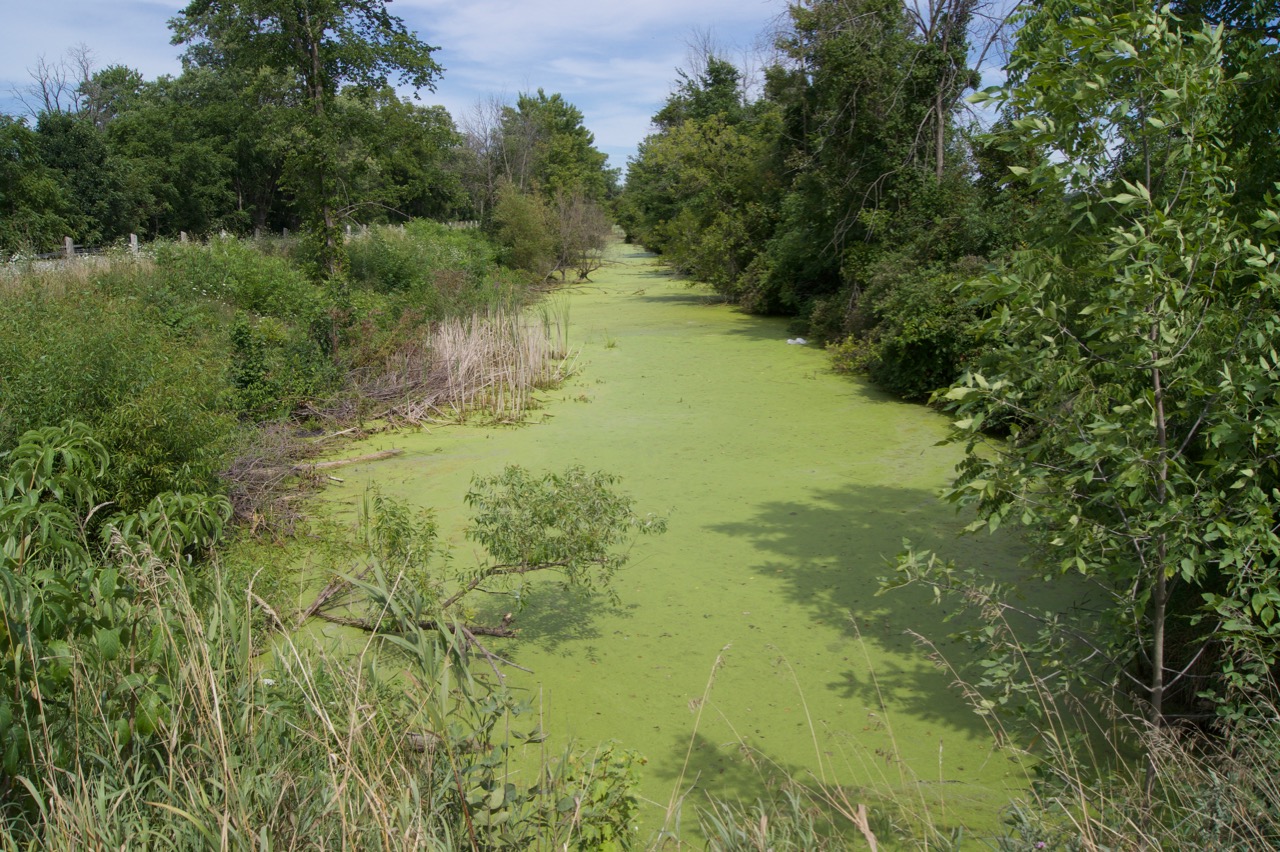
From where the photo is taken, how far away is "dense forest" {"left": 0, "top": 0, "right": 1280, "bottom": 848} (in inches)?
79.4

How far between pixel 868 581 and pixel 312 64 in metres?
10.0

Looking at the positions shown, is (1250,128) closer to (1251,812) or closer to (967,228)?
(1251,812)

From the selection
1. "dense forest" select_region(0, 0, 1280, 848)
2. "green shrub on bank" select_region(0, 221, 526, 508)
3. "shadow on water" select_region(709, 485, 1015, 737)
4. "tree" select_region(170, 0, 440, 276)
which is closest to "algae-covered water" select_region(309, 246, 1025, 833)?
"shadow on water" select_region(709, 485, 1015, 737)

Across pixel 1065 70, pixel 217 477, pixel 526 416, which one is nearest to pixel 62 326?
pixel 217 477

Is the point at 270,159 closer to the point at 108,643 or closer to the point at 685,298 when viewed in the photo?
the point at 685,298

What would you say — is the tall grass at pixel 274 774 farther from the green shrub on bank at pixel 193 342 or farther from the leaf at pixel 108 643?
the green shrub on bank at pixel 193 342

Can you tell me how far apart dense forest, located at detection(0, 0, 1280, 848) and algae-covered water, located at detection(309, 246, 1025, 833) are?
0.95ft

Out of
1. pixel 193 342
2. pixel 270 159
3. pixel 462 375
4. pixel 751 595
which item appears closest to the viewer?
pixel 751 595

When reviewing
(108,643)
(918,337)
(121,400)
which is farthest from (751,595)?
(918,337)

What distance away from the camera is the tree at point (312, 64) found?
11.0 m

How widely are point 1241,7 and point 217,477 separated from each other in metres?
5.57

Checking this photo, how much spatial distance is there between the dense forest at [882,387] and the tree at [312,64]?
0.22ft

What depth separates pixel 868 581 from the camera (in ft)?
15.6

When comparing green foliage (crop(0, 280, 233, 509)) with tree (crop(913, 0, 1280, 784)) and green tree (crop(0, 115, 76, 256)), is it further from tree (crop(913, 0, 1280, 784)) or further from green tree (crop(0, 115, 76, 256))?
green tree (crop(0, 115, 76, 256))
